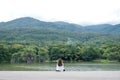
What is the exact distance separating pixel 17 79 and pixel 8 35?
7062 inches

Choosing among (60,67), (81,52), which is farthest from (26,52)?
(60,67)

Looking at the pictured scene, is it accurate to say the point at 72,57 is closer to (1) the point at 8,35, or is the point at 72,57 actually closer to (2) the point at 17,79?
(2) the point at 17,79

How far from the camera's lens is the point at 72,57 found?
9506 centimetres

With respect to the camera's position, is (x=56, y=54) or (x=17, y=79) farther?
(x=56, y=54)

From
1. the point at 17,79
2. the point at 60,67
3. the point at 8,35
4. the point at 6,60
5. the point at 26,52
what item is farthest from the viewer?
the point at 8,35

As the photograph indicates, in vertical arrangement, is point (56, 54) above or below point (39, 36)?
below

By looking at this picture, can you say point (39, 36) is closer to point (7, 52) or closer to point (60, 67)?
point (7, 52)

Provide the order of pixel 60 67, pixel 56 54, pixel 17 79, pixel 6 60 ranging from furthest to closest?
pixel 56 54 → pixel 6 60 → pixel 60 67 → pixel 17 79

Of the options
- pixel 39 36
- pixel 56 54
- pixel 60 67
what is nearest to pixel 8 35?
pixel 39 36

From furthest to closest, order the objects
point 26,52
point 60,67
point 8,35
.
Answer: point 8,35, point 26,52, point 60,67

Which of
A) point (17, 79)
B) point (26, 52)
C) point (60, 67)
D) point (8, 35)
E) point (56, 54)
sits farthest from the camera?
point (8, 35)

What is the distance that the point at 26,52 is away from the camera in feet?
299

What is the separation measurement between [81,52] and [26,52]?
56.9 feet

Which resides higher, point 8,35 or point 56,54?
point 8,35
